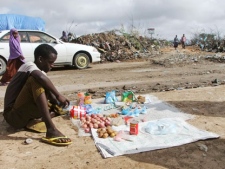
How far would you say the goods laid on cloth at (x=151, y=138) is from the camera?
287 cm

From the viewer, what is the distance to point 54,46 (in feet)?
31.0

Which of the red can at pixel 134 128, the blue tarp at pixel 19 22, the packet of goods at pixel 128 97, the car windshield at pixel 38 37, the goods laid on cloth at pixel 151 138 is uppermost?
the blue tarp at pixel 19 22

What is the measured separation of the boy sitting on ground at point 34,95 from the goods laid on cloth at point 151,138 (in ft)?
1.65

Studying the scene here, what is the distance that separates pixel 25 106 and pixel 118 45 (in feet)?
39.5

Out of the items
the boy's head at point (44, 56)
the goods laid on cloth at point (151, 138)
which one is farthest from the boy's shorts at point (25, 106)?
the goods laid on cloth at point (151, 138)

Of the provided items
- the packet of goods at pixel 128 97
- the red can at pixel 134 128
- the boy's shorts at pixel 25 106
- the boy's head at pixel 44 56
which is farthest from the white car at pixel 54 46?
the red can at pixel 134 128

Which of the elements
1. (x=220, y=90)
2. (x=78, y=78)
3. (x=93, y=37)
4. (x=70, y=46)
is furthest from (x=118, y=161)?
(x=93, y=37)

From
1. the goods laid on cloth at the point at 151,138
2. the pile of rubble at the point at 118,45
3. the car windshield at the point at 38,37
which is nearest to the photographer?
the goods laid on cloth at the point at 151,138

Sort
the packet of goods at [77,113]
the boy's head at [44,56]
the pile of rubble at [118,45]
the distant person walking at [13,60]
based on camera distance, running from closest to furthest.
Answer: the boy's head at [44,56], the packet of goods at [77,113], the distant person walking at [13,60], the pile of rubble at [118,45]

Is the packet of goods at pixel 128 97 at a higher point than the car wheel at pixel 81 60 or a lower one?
lower

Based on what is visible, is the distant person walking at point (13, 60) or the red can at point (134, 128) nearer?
the red can at point (134, 128)

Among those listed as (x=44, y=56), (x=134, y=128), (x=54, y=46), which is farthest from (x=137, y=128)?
(x=54, y=46)

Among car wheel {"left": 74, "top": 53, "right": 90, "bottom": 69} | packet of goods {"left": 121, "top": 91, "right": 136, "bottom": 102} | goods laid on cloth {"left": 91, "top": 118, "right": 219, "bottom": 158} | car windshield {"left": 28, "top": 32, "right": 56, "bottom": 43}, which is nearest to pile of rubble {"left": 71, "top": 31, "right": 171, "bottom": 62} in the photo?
car wheel {"left": 74, "top": 53, "right": 90, "bottom": 69}

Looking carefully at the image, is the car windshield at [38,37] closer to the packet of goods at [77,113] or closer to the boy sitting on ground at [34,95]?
the packet of goods at [77,113]
